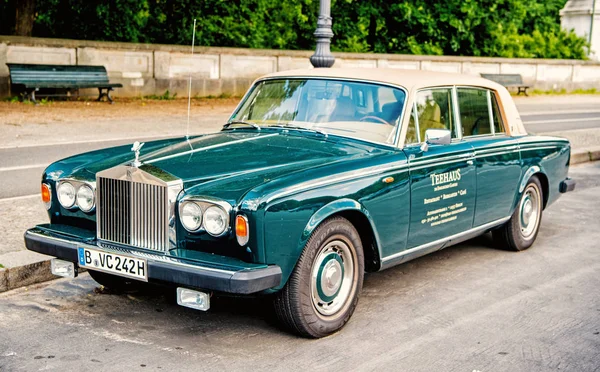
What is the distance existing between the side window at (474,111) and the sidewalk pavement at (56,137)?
3502 mm

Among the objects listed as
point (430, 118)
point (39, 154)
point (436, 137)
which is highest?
point (430, 118)

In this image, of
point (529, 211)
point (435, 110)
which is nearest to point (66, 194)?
point (435, 110)

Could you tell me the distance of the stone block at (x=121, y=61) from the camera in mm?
21250

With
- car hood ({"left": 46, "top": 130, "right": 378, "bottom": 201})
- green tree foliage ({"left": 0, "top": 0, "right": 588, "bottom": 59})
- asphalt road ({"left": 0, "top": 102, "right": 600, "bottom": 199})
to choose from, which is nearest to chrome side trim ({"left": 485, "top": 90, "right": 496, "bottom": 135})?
car hood ({"left": 46, "top": 130, "right": 378, "bottom": 201})

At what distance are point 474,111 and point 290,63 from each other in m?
19.8

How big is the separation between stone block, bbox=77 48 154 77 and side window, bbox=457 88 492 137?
53.2ft

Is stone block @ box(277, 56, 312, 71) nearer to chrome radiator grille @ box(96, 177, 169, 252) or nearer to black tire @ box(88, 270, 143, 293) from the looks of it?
black tire @ box(88, 270, 143, 293)

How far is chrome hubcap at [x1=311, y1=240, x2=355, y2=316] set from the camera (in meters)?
4.89

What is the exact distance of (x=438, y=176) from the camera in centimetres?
586

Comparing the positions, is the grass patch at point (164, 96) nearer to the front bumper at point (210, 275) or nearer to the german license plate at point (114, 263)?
the german license plate at point (114, 263)

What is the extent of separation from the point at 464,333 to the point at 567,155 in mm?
3411

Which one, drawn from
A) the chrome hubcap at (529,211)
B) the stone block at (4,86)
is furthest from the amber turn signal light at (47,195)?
the stone block at (4,86)

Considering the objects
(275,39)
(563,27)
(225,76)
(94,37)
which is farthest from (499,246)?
(563,27)

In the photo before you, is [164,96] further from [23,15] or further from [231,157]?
[231,157]
